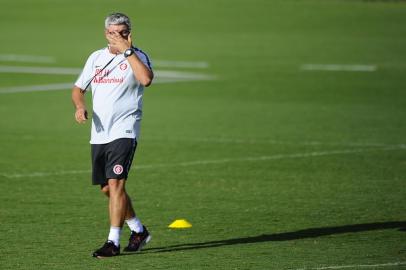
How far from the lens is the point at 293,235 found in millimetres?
13594

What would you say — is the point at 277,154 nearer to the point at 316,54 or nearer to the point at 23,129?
the point at 23,129

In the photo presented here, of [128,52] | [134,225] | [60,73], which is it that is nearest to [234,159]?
[134,225]

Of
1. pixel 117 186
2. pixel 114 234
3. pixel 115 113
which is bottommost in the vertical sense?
pixel 114 234

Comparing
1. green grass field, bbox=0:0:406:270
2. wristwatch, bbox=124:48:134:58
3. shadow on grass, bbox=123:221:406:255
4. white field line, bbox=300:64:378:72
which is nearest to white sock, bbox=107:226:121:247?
green grass field, bbox=0:0:406:270

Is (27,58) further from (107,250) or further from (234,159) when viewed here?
(107,250)

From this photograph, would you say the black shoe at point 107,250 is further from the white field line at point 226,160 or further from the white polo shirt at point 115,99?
the white field line at point 226,160

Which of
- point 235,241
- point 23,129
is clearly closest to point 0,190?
point 235,241

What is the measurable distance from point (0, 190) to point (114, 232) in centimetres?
486

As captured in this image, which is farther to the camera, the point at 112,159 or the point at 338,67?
the point at 338,67

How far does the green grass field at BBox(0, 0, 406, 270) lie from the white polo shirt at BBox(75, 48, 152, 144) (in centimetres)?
130

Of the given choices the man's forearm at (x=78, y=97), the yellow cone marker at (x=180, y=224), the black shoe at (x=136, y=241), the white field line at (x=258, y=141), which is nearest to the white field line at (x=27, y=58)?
the white field line at (x=258, y=141)

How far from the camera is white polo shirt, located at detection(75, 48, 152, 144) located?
12391 millimetres

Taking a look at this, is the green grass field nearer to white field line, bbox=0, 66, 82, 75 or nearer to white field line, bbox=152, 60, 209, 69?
white field line, bbox=0, 66, 82, 75

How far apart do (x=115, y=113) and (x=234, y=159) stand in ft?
24.9
